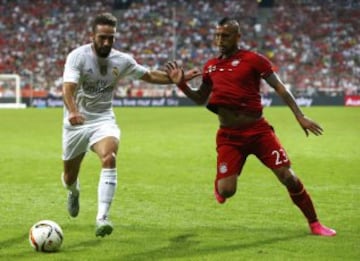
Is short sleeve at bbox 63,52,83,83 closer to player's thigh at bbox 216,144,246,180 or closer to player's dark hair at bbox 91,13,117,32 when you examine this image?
player's dark hair at bbox 91,13,117,32

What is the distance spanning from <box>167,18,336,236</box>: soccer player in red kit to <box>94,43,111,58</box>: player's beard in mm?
731

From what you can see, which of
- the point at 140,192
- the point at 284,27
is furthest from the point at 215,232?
the point at 284,27

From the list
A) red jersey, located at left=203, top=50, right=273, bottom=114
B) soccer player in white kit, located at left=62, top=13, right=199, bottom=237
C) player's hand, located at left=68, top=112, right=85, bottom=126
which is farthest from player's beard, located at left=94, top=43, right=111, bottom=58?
red jersey, located at left=203, top=50, right=273, bottom=114

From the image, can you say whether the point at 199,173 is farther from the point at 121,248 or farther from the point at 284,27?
the point at 284,27

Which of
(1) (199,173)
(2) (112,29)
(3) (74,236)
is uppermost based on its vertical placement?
(2) (112,29)

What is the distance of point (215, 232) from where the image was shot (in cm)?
827

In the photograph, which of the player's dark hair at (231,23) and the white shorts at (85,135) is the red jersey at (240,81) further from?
the white shorts at (85,135)

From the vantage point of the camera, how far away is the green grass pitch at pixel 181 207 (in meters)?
7.30

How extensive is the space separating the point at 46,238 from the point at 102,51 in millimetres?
2178

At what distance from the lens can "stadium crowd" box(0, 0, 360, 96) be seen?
157 feet

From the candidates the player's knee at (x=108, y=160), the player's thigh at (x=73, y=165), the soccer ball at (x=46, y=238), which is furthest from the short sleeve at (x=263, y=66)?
the soccer ball at (x=46, y=238)

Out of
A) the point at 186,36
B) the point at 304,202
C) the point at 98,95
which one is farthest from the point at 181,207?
the point at 186,36

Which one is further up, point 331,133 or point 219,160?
point 219,160

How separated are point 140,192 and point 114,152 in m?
3.64
